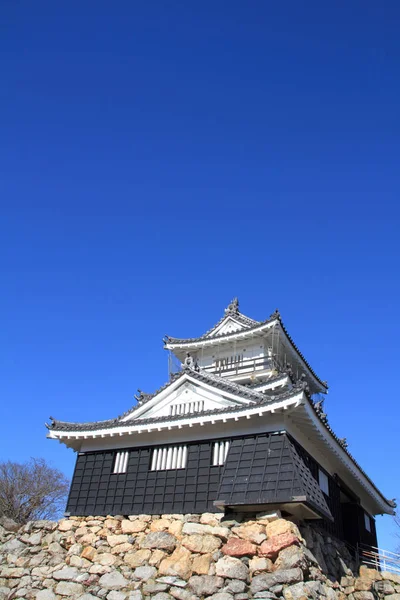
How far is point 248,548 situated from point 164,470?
431 centimetres

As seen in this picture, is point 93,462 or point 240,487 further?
point 93,462

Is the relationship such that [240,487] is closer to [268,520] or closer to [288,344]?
[268,520]

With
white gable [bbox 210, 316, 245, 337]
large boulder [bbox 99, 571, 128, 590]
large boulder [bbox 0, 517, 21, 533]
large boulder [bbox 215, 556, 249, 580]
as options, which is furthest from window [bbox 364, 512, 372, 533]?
large boulder [bbox 0, 517, 21, 533]

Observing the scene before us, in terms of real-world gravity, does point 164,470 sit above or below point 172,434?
below

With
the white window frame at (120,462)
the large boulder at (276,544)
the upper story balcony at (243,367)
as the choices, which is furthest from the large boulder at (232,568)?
the upper story balcony at (243,367)

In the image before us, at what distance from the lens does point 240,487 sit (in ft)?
45.4

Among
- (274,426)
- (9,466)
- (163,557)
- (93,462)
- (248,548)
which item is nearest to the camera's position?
(248,548)

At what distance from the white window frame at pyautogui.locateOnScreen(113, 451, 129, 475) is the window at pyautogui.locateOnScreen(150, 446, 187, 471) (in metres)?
1.13

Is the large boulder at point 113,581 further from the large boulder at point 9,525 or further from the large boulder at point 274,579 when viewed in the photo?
the large boulder at point 9,525

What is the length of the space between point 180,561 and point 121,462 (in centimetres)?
477

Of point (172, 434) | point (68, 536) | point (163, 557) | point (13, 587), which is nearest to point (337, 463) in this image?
point (172, 434)

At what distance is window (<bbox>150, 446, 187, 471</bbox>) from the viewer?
16109 mm

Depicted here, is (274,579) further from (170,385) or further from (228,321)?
(228,321)

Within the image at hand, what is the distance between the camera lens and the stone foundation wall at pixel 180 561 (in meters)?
12.2
